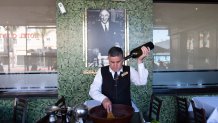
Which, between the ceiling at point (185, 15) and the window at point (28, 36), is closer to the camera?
the ceiling at point (185, 15)

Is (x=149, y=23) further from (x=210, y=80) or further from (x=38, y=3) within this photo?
(x=38, y=3)

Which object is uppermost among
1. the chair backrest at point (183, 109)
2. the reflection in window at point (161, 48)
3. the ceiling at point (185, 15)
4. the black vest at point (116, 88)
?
the ceiling at point (185, 15)

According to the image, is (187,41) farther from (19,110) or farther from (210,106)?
(19,110)

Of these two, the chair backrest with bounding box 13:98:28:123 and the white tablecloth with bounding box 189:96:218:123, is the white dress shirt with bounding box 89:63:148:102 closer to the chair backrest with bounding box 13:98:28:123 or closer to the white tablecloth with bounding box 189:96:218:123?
the chair backrest with bounding box 13:98:28:123

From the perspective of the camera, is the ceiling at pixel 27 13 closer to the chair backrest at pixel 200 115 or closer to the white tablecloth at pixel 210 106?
the white tablecloth at pixel 210 106

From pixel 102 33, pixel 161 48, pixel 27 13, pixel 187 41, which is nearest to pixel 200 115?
pixel 102 33

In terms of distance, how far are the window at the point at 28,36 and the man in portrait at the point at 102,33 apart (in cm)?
323

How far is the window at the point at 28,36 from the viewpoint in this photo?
751 cm

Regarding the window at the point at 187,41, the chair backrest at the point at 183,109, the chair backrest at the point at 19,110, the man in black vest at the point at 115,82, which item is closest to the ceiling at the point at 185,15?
the window at the point at 187,41

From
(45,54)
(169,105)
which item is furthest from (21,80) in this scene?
(169,105)

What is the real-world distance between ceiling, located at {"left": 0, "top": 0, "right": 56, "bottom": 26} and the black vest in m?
4.74

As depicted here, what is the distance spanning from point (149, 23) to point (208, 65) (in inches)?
130

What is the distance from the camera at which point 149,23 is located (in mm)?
4547

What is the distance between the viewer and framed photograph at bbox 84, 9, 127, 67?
14.5 feet
